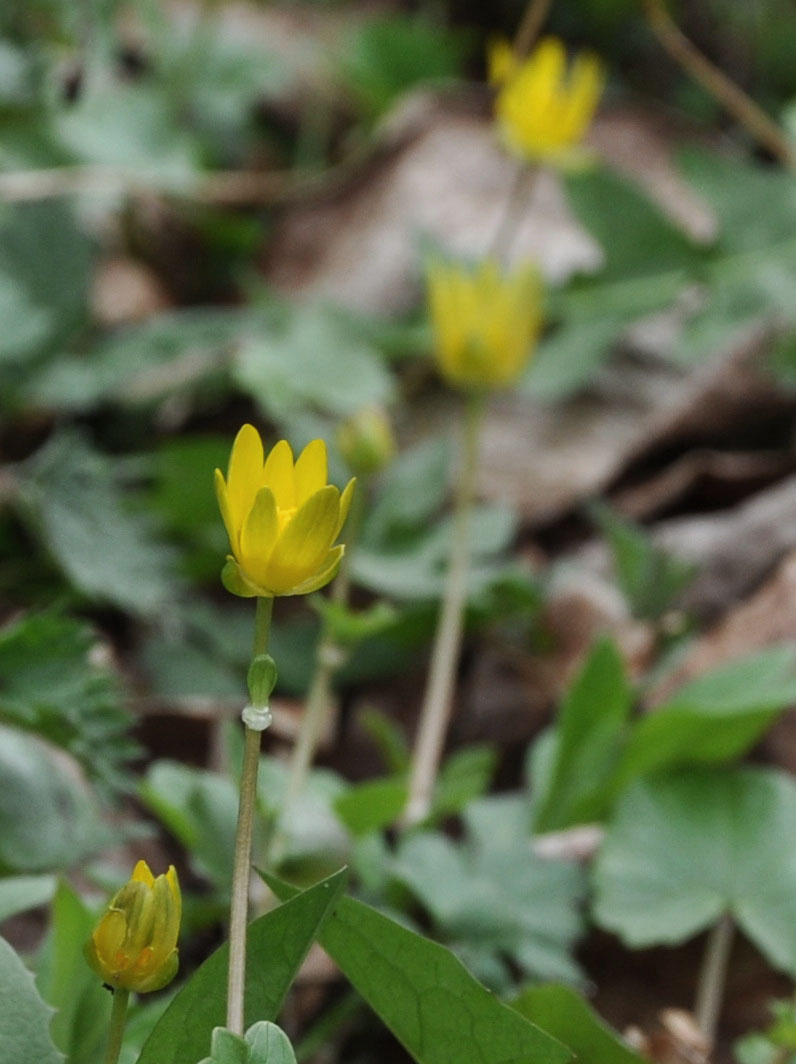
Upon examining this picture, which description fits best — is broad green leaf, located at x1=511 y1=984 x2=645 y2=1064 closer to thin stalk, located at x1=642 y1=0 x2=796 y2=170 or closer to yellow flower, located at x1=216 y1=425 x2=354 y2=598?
yellow flower, located at x1=216 y1=425 x2=354 y2=598

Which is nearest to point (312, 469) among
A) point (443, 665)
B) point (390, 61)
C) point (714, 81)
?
point (443, 665)

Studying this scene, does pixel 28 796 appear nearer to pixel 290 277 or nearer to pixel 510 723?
pixel 510 723

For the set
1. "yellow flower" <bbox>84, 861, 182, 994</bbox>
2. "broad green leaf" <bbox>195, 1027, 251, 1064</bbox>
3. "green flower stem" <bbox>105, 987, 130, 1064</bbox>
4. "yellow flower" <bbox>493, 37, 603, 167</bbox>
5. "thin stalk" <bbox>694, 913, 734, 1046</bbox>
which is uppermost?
"yellow flower" <bbox>493, 37, 603, 167</bbox>

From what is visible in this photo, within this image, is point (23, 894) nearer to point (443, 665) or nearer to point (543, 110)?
point (443, 665)

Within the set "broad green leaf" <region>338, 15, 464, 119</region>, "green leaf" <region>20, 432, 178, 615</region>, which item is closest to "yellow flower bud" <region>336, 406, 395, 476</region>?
"green leaf" <region>20, 432, 178, 615</region>

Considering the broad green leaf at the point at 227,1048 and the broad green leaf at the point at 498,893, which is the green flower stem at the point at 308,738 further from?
the broad green leaf at the point at 227,1048

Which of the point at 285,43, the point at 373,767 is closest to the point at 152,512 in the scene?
the point at 373,767
